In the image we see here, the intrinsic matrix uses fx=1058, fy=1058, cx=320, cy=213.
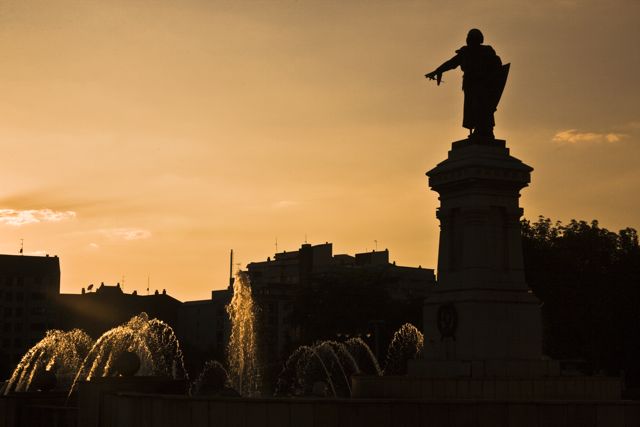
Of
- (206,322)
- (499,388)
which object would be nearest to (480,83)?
(499,388)

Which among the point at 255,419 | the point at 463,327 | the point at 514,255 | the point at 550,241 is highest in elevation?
the point at 550,241

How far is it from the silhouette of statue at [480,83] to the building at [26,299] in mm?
111725

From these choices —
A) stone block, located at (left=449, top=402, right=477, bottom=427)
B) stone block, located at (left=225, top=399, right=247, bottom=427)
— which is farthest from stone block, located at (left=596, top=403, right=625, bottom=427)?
stone block, located at (left=225, top=399, right=247, bottom=427)

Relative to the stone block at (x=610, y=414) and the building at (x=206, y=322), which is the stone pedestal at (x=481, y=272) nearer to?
the stone block at (x=610, y=414)

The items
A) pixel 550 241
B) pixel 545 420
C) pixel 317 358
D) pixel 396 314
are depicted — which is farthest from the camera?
pixel 396 314

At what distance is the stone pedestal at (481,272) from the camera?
99.5 feet

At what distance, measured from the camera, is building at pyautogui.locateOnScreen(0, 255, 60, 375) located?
449ft

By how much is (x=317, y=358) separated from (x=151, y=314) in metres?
88.9

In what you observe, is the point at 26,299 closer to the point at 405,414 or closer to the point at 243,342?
the point at 243,342

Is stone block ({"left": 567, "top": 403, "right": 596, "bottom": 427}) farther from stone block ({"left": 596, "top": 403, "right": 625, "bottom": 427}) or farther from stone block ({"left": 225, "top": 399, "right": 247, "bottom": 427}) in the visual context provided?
stone block ({"left": 225, "top": 399, "right": 247, "bottom": 427})

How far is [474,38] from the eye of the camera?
3372 centimetres

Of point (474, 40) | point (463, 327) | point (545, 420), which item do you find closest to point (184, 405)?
point (545, 420)

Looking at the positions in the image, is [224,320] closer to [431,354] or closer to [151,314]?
[151,314]

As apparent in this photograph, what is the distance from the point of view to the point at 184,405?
73.7ft
